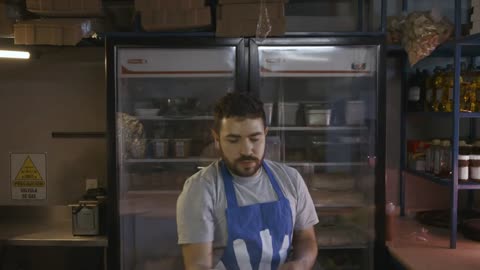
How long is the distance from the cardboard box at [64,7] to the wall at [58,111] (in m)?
0.60

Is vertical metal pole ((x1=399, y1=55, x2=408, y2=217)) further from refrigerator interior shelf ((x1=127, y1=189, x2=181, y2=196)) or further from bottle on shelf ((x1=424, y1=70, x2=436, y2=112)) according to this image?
refrigerator interior shelf ((x1=127, y1=189, x2=181, y2=196))

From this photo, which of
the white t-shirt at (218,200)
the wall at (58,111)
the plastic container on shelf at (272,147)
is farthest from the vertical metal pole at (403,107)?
the wall at (58,111)

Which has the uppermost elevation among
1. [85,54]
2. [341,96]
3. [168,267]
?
[85,54]

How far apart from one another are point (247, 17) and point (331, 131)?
→ 36.6 inches

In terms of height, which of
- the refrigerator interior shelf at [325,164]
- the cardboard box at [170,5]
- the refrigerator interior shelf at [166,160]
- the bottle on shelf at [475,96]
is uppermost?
the cardboard box at [170,5]

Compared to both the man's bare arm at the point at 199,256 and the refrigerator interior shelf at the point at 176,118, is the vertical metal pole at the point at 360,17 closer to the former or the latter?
the refrigerator interior shelf at the point at 176,118

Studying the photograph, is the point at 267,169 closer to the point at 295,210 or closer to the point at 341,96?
the point at 295,210

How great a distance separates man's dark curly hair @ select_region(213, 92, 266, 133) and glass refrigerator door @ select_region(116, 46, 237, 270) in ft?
3.38

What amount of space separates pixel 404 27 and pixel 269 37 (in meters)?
0.82

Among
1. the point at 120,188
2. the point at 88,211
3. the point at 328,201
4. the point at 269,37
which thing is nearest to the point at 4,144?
the point at 88,211

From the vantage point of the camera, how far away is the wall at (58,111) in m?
3.23

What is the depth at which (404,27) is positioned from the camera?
273 cm

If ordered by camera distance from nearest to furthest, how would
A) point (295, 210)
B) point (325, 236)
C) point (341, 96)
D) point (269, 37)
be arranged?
point (295, 210) → point (269, 37) → point (325, 236) → point (341, 96)

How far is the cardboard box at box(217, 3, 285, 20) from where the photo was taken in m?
2.54
